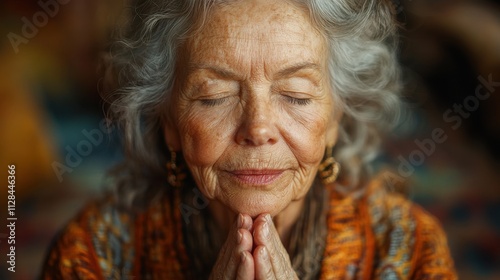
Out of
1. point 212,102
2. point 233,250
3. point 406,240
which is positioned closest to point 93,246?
point 233,250

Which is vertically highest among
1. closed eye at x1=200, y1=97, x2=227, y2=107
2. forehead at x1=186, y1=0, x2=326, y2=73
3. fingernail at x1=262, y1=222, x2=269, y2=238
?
forehead at x1=186, y1=0, x2=326, y2=73

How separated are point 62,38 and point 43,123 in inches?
10.5

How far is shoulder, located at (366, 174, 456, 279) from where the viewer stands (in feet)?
5.48

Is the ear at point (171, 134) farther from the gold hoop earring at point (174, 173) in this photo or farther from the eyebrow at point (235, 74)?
the eyebrow at point (235, 74)

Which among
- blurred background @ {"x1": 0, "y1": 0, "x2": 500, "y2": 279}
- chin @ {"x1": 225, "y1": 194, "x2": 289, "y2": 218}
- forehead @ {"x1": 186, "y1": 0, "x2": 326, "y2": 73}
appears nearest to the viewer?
forehead @ {"x1": 186, "y1": 0, "x2": 326, "y2": 73}

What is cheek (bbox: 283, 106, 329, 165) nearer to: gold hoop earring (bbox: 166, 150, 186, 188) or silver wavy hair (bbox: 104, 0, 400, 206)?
silver wavy hair (bbox: 104, 0, 400, 206)

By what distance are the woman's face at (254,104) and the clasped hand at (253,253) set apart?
0.05m

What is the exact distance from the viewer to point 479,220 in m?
1.79

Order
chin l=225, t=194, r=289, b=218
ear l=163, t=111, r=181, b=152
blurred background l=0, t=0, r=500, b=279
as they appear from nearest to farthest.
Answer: chin l=225, t=194, r=289, b=218, ear l=163, t=111, r=181, b=152, blurred background l=0, t=0, r=500, b=279

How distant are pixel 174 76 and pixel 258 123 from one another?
29 cm

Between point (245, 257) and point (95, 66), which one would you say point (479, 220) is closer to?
point (245, 257)

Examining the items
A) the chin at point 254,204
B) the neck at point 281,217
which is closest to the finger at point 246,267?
the chin at point 254,204

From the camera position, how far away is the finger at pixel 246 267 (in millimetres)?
1414

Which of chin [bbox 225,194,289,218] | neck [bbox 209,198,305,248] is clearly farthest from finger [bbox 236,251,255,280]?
neck [bbox 209,198,305,248]
